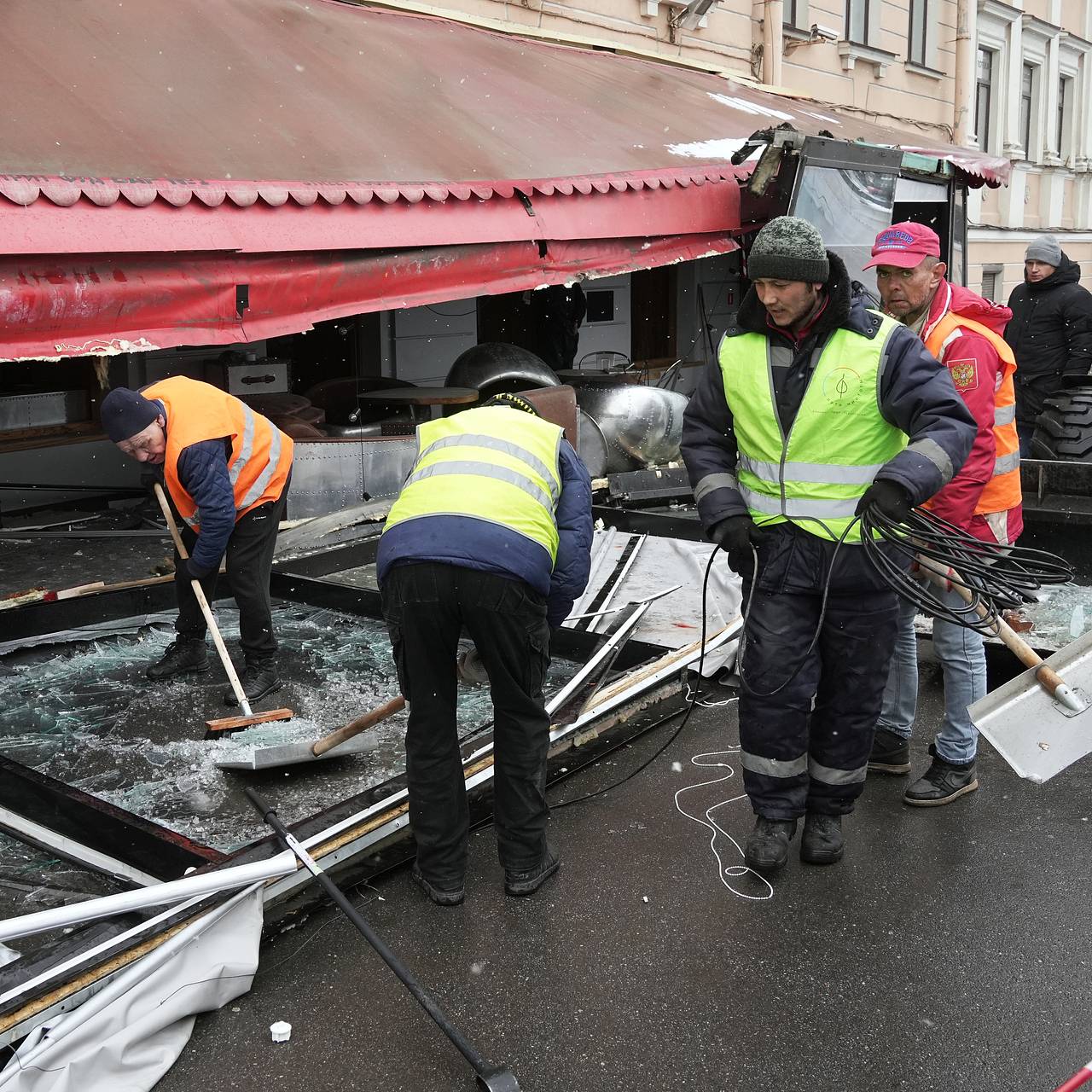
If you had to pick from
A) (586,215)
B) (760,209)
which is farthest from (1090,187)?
(586,215)

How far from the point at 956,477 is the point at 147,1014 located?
272cm

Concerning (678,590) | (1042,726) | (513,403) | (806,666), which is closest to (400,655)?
(513,403)

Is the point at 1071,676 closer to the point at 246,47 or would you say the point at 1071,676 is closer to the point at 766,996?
the point at 766,996

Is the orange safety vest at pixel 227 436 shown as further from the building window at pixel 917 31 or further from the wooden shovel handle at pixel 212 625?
the building window at pixel 917 31

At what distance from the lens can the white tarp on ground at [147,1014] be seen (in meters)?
2.38

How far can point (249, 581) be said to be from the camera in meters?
4.82

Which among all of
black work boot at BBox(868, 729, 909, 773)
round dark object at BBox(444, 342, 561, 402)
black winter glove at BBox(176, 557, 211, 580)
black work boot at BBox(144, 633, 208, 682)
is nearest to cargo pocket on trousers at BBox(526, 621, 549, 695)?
black work boot at BBox(868, 729, 909, 773)

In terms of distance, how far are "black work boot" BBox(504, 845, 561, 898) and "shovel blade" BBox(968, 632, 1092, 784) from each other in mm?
1232

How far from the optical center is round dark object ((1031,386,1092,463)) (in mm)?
7941

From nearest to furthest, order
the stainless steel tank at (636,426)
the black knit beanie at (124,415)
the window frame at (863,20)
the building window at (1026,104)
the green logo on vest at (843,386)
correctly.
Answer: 1. the green logo on vest at (843,386)
2. the black knit beanie at (124,415)
3. the stainless steel tank at (636,426)
4. the window frame at (863,20)
5. the building window at (1026,104)

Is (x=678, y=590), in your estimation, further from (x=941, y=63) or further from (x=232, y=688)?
(x=941, y=63)

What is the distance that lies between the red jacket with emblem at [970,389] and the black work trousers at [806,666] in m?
0.63

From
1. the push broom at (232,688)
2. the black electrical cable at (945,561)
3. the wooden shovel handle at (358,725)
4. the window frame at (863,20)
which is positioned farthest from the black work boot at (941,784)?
the window frame at (863,20)

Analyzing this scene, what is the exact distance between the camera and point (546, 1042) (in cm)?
264
